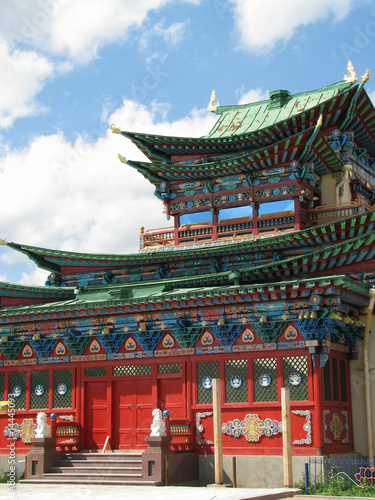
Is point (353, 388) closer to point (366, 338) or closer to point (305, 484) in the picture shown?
point (366, 338)

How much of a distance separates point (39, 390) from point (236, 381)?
25.9 feet

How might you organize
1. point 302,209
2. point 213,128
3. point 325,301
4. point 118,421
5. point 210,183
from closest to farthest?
point 325,301, point 118,421, point 302,209, point 210,183, point 213,128

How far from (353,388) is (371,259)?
4.37 m

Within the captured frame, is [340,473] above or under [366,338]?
under

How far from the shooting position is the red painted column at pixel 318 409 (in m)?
20.8

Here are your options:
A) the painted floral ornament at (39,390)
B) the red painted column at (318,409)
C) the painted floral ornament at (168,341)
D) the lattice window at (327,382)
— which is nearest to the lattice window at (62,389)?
the painted floral ornament at (39,390)

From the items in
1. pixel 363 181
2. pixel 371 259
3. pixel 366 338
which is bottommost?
pixel 366 338

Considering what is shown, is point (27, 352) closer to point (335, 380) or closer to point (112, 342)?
point (112, 342)

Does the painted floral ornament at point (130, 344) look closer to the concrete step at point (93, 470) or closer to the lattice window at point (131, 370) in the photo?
the lattice window at point (131, 370)

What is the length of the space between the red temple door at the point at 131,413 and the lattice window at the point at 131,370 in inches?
10.3

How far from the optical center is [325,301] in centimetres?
2116

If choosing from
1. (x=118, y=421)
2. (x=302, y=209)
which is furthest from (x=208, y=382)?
(x=302, y=209)

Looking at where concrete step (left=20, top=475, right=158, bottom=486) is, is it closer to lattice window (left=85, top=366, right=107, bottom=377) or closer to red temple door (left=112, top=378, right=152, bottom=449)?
red temple door (left=112, top=378, right=152, bottom=449)

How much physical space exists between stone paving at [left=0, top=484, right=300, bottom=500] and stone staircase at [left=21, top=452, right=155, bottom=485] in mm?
521
